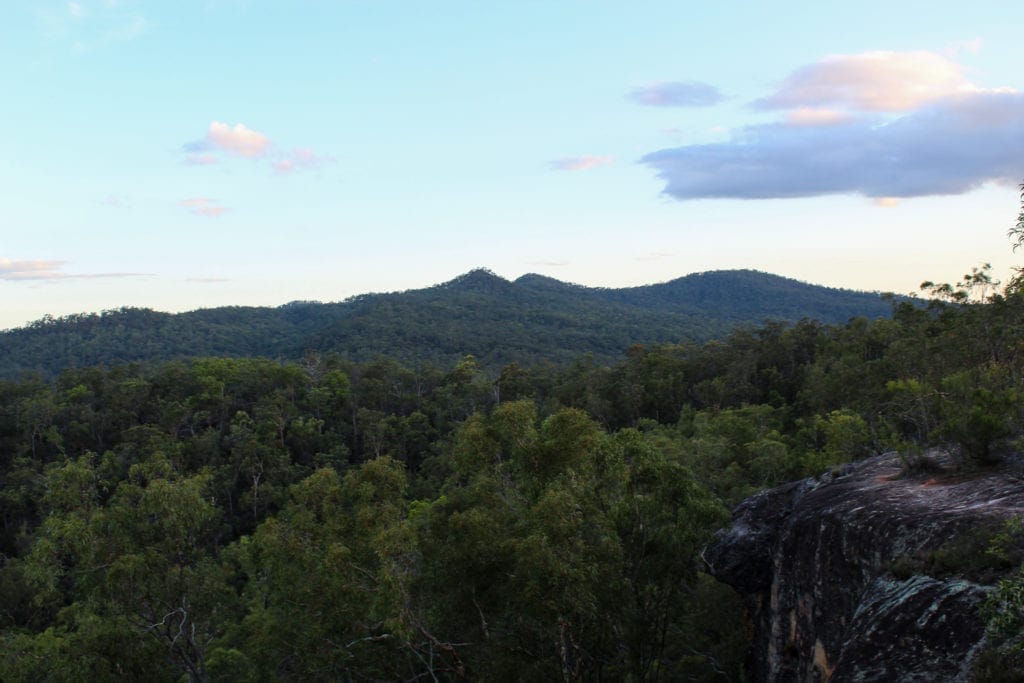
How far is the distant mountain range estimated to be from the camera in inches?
4208

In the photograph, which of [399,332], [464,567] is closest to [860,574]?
[464,567]

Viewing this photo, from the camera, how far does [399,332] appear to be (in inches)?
4466

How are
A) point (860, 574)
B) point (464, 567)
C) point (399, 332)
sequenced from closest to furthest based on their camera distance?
point (860, 574)
point (464, 567)
point (399, 332)

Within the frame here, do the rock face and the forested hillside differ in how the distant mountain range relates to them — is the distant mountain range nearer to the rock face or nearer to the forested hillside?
the forested hillside

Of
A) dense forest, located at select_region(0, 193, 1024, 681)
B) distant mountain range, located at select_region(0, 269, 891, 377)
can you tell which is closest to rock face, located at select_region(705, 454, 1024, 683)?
dense forest, located at select_region(0, 193, 1024, 681)

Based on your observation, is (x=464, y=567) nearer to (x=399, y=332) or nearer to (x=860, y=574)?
(x=860, y=574)

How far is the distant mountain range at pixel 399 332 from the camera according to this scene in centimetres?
10688

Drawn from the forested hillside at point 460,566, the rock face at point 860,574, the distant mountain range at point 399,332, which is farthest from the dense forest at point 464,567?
the distant mountain range at point 399,332

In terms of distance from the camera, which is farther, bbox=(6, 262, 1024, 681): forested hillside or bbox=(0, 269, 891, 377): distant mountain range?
bbox=(0, 269, 891, 377): distant mountain range

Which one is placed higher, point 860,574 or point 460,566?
A: point 860,574

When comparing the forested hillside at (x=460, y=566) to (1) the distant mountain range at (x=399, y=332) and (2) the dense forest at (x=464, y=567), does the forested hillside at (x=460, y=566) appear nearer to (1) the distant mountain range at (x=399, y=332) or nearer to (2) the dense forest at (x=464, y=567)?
(2) the dense forest at (x=464, y=567)

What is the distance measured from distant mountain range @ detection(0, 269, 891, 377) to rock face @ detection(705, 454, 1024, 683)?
251 ft

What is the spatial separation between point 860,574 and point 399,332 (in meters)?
108

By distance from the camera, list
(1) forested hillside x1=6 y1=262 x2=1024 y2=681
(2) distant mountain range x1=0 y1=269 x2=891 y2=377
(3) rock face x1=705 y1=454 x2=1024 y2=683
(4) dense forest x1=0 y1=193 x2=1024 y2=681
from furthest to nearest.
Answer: (2) distant mountain range x1=0 y1=269 x2=891 y2=377
(1) forested hillside x1=6 y1=262 x2=1024 y2=681
(4) dense forest x1=0 y1=193 x2=1024 y2=681
(3) rock face x1=705 y1=454 x2=1024 y2=683
